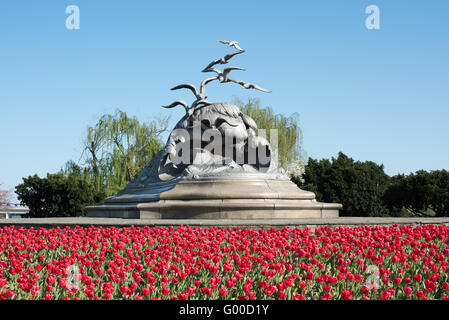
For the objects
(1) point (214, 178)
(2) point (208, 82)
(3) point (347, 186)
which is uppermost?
(2) point (208, 82)

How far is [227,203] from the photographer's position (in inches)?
523

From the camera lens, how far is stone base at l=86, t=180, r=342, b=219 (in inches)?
526

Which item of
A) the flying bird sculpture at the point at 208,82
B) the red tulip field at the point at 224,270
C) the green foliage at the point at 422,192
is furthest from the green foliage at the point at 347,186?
the red tulip field at the point at 224,270

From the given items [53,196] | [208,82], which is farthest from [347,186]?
[53,196]

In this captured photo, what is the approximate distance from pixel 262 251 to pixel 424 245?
115 inches

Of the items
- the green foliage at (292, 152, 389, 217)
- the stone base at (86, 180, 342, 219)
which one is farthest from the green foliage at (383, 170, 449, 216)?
the stone base at (86, 180, 342, 219)

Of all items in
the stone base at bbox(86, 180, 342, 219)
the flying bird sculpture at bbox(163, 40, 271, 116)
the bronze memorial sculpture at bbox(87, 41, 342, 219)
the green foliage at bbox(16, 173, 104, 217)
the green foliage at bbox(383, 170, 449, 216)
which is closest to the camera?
the stone base at bbox(86, 180, 342, 219)

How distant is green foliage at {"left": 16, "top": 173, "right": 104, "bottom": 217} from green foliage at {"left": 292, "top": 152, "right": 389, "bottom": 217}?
12451mm

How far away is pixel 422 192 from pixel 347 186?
13.7ft

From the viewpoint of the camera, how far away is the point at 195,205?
1349cm

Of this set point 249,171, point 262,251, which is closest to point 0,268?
point 262,251

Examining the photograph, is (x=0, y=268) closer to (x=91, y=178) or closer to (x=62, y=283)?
(x=62, y=283)

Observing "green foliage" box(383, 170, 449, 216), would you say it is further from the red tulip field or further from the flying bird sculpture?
the red tulip field

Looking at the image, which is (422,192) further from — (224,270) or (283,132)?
(224,270)
